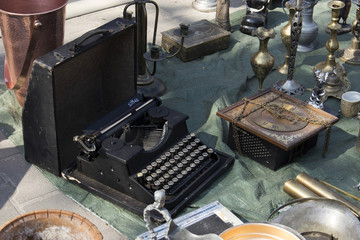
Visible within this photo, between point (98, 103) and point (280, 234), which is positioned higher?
point (280, 234)

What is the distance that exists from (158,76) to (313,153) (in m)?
1.89

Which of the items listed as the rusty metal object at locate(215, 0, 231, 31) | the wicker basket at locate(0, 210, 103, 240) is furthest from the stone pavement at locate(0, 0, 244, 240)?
the rusty metal object at locate(215, 0, 231, 31)

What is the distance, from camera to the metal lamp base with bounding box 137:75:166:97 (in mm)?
5617

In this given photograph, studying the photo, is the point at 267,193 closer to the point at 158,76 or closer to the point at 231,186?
the point at 231,186

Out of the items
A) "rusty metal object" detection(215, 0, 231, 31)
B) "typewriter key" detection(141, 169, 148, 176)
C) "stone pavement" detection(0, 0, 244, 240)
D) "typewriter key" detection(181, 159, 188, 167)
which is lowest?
"stone pavement" detection(0, 0, 244, 240)

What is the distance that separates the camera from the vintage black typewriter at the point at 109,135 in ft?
13.8

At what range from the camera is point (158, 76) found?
5980 millimetres

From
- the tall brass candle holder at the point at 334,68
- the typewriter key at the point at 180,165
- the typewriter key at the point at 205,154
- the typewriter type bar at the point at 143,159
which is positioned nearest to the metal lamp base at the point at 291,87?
the tall brass candle holder at the point at 334,68

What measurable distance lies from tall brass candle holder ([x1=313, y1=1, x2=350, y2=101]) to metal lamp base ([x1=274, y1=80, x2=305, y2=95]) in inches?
9.2

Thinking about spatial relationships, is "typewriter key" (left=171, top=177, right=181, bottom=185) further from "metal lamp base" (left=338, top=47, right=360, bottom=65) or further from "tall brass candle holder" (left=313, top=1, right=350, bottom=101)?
"metal lamp base" (left=338, top=47, right=360, bottom=65)

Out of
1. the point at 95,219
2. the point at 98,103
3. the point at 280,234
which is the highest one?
the point at 280,234

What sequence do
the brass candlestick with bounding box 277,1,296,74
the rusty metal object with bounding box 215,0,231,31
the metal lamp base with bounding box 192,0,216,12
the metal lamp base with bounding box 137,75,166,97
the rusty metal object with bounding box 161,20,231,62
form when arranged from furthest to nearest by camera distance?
the metal lamp base with bounding box 192,0,216,12, the rusty metal object with bounding box 215,0,231,31, the rusty metal object with bounding box 161,20,231,62, the brass candlestick with bounding box 277,1,296,74, the metal lamp base with bounding box 137,75,166,97

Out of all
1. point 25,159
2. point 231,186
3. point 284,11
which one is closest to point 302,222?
point 231,186

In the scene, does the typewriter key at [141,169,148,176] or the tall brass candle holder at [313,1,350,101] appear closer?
the typewriter key at [141,169,148,176]
